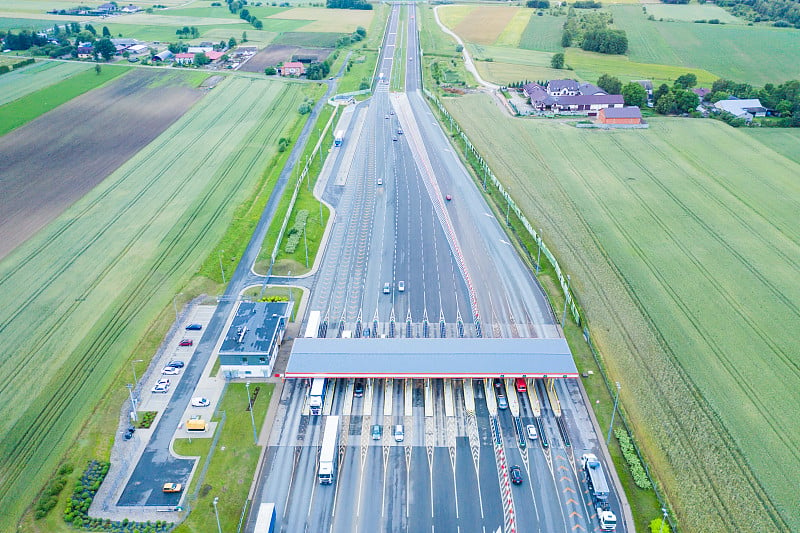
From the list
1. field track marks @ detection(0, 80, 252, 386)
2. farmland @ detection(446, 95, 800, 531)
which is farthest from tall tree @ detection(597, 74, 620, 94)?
field track marks @ detection(0, 80, 252, 386)

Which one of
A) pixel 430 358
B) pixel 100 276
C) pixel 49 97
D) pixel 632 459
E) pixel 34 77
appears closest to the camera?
pixel 632 459

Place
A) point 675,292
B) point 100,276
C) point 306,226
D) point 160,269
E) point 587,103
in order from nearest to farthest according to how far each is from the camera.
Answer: point 675,292, point 100,276, point 160,269, point 306,226, point 587,103

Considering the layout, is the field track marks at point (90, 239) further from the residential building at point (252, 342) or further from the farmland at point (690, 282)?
the farmland at point (690, 282)

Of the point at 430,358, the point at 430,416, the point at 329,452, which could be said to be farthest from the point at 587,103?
the point at 329,452

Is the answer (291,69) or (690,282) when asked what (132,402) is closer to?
(690,282)

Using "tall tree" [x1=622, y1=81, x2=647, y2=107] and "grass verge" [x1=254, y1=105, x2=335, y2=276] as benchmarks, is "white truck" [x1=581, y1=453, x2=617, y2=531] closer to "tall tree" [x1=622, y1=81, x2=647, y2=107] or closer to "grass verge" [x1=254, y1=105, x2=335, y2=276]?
"grass verge" [x1=254, y1=105, x2=335, y2=276]

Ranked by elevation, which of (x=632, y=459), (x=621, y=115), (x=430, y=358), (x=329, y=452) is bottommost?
(x=329, y=452)
